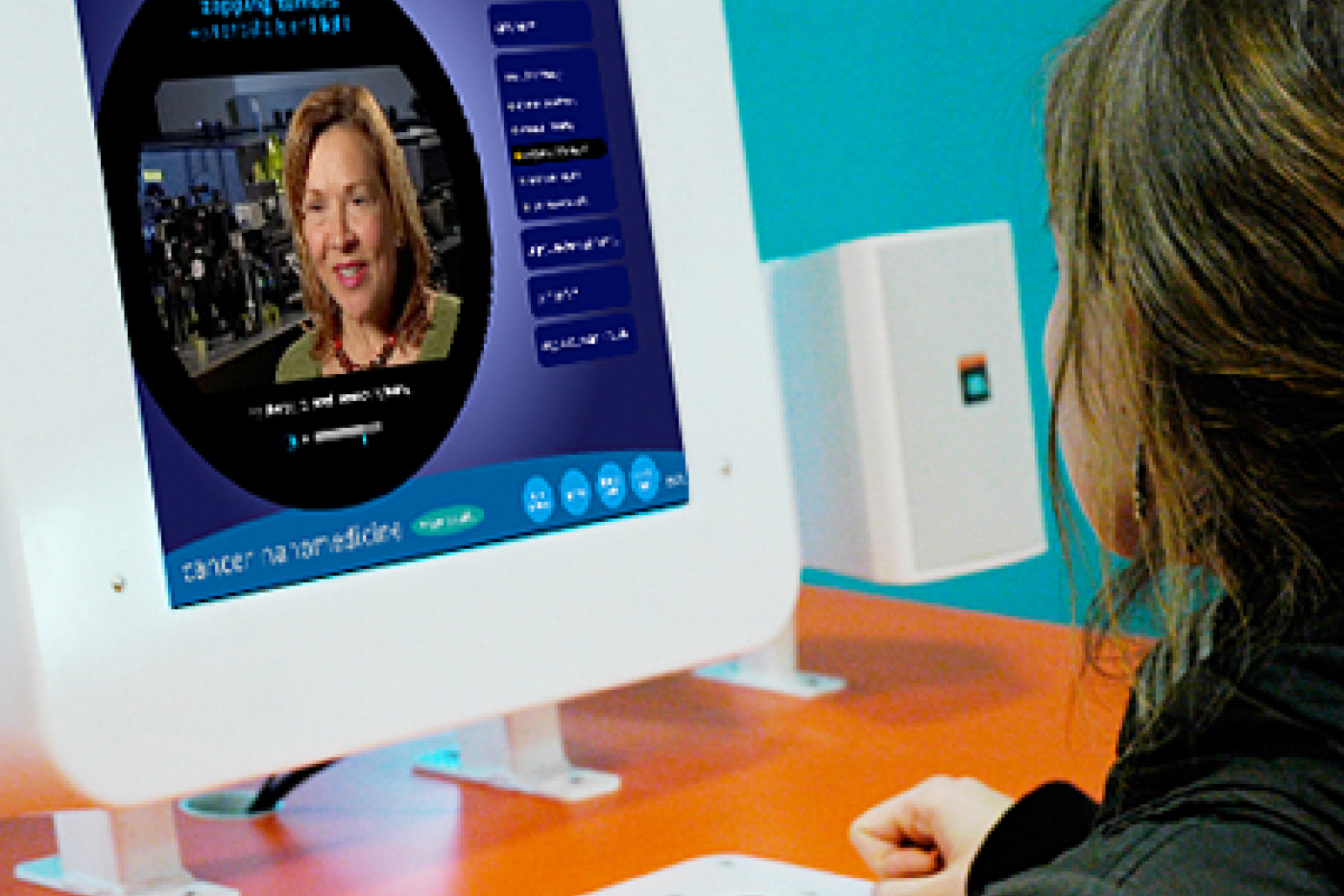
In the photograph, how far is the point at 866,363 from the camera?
93 centimetres

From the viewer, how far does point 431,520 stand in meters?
0.71

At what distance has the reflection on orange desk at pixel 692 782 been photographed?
2.45ft

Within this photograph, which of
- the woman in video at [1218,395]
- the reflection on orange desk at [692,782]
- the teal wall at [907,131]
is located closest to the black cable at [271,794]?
the reflection on orange desk at [692,782]

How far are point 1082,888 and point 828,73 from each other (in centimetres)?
138

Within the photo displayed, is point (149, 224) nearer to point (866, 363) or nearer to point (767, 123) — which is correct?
point (866, 363)

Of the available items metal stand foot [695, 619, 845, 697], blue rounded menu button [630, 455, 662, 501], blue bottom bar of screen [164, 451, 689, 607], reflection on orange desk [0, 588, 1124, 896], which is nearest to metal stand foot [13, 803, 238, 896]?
reflection on orange desk [0, 588, 1124, 896]

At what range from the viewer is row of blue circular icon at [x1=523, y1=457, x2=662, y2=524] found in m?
0.74

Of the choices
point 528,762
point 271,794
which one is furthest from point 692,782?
point 271,794

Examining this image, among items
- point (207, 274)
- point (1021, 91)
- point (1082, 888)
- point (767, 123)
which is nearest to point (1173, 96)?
point (1082, 888)

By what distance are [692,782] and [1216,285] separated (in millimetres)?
422

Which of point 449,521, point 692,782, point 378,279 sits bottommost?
point 692,782

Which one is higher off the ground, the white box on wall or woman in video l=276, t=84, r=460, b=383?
woman in video l=276, t=84, r=460, b=383

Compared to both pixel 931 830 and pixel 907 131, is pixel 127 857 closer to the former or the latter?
pixel 931 830

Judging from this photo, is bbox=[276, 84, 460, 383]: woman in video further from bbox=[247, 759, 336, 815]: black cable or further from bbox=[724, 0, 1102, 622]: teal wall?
bbox=[724, 0, 1102, 622]: teal wall
